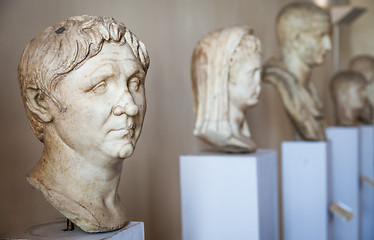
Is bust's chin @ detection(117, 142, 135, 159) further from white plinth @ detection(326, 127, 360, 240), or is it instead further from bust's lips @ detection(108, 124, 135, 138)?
white plinth @ detection(326, 127, 360, 240)

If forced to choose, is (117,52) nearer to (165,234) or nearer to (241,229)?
(241,229)

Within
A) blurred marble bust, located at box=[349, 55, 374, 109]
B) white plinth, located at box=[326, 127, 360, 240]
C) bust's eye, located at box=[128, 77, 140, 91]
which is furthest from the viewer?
blurred marble bust, located at box=[349, 55, 374, 109]

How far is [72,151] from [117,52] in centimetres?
47

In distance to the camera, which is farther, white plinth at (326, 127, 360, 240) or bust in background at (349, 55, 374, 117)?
bust in background at (349, 55, 374, 117)

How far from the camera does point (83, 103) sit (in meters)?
2.11

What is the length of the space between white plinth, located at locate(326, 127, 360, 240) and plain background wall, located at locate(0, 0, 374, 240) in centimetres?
96

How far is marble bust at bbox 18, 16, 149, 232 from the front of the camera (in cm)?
210

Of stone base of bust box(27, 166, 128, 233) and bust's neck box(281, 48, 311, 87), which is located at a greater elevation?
bust's neck box(281, 48, 311, 87)

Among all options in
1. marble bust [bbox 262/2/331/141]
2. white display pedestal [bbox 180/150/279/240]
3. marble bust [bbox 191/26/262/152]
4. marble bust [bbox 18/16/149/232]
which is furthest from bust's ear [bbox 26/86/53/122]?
marble bust [bbox 262/2/331/141]

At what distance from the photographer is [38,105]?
85.9 inches

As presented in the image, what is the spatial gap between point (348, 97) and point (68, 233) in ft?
16.0

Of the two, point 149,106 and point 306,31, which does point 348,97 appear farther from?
point 149,106

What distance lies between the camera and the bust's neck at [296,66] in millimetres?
4730

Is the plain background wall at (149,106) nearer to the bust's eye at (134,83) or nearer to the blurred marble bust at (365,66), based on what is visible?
the bust's eye at (134,83)
